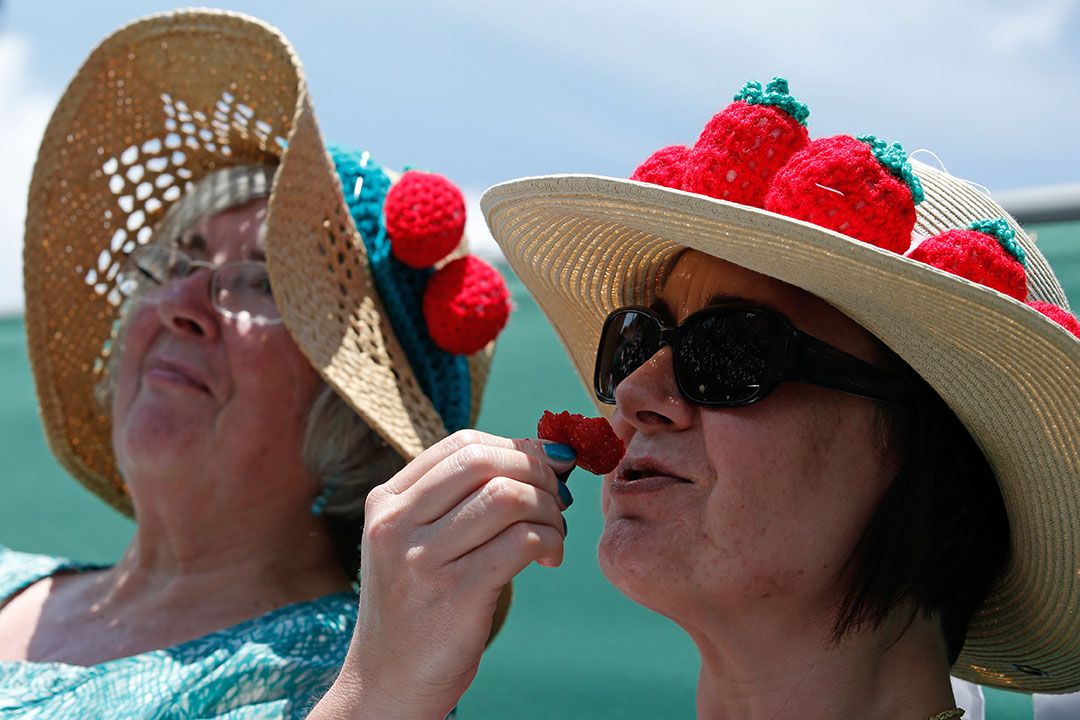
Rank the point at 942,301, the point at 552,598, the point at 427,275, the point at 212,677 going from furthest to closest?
the point at 552,598 < the point at 427,275 < the point at 212,677 < the point at 942,301

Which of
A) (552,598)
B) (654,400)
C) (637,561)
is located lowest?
(552,598)

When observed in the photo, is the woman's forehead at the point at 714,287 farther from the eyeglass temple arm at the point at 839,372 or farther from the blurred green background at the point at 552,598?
the blurred green background at the point at 552,598

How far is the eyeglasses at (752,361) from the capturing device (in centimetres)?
174

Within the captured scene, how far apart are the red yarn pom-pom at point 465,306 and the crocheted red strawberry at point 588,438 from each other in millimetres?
975

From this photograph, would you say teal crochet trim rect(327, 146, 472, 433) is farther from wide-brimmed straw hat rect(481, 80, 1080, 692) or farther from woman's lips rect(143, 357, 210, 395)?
wide-brimmed straw hat rect(481, 80, 1080, 692)

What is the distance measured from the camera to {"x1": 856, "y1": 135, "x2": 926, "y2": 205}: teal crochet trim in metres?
1.70

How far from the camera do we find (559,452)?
1771 mm

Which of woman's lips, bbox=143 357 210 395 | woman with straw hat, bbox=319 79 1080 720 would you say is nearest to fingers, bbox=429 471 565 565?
woman with straw hat, bbox=319 79 1080 720

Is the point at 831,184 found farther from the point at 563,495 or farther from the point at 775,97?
the point at 563,495

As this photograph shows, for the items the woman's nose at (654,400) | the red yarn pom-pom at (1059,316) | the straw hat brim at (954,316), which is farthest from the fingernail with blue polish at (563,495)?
the red yarn pom-pom at (1059,316)

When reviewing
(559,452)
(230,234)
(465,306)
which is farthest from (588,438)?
(230,234)

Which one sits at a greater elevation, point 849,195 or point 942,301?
point 849,195

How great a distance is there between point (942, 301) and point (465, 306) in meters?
1.36

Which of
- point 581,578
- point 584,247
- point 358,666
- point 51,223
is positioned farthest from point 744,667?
point 51,223
